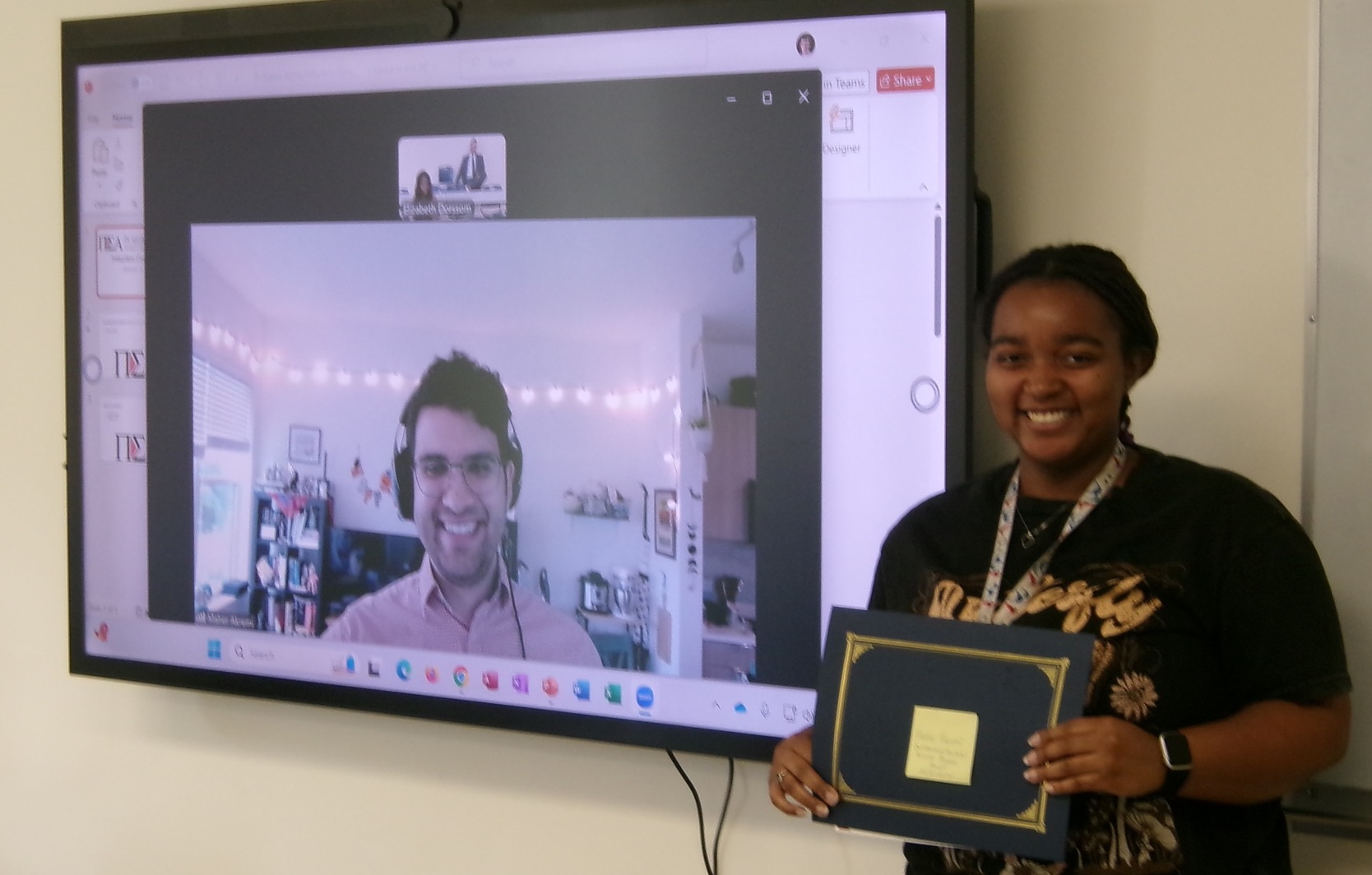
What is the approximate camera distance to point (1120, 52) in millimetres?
1535

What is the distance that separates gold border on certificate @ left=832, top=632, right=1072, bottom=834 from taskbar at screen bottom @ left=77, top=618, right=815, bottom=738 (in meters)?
0.37

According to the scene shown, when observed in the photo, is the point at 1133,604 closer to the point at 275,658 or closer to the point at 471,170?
the point at 471,170

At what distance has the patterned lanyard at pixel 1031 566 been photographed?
1.21 meters

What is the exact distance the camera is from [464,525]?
5.90ft

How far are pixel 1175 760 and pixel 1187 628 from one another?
143mm

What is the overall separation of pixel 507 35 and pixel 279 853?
1579mm

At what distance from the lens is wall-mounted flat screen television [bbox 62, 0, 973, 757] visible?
1.59 m

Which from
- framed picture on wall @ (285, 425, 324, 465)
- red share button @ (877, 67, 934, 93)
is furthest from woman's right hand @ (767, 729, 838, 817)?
framed picture on wall @ (285, 425, 324, 465)

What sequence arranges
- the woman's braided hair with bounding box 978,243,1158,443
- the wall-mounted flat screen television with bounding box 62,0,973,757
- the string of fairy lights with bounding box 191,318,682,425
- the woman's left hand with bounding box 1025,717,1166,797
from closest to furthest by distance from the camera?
the woman's left hand with bounding box 1025,717,1166,797, the woman's braided hair with bounding box 978,243,1158,443, the wall-mounted flat screen television with bounding box 62,0,973,757, the string of fairy lights with bounding box 191,318,682,425

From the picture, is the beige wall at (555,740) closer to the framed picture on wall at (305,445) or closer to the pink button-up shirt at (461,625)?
the pink button-up shirt at (461,625)

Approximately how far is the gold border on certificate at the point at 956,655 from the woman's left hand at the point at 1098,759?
2 cm

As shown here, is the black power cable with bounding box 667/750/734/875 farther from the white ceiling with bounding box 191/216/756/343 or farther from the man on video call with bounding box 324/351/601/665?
the white ceiling with bounding box 191/216/756/343

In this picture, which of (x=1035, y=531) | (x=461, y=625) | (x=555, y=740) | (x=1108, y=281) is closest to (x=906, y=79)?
(x=1108, y=281)

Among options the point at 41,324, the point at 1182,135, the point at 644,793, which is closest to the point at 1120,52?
the point at 1182,135
